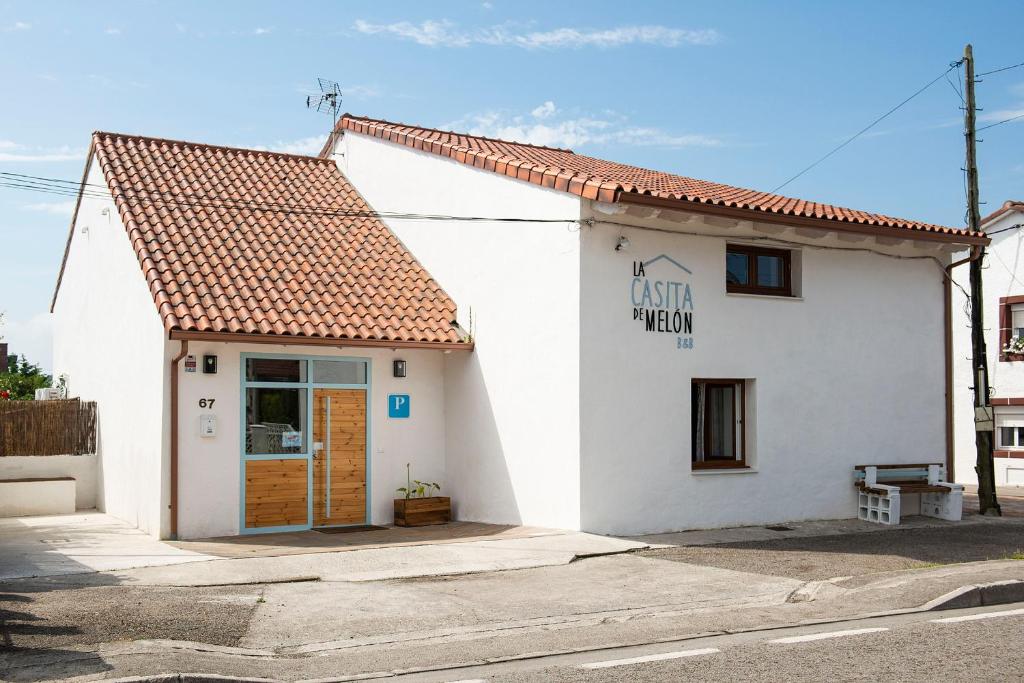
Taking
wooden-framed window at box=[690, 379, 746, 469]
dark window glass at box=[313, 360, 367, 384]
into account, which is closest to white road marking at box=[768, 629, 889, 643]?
wooden-framed window at box=[690, 379, 746, 469]

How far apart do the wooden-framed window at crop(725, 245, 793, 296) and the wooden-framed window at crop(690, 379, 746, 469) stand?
4.74ft

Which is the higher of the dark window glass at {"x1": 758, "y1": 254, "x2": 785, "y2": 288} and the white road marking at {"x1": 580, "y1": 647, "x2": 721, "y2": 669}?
the dark window glass at {"x1": 758, "y1": 254, "x2": 785, "y2": 288}

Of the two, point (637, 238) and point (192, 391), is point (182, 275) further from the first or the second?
point (637, 238)

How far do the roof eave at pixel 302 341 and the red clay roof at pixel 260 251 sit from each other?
6 cm

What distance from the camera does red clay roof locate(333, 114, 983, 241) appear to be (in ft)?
43.1

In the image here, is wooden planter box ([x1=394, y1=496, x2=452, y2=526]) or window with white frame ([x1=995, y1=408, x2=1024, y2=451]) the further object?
window with white frame ([x1=995, y1=408, x2=1024, y2=451])

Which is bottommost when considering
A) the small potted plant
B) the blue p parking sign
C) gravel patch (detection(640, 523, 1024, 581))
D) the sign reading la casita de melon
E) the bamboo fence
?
gravel patch (detection(640, 523, 1024, 581))

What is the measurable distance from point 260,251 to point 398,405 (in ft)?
10.7

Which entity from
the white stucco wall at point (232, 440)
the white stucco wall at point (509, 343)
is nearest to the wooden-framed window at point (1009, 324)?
the white stucco wall at point (509, 343)

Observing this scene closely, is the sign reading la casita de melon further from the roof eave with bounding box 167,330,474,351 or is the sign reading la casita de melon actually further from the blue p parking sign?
the blue p parking sign

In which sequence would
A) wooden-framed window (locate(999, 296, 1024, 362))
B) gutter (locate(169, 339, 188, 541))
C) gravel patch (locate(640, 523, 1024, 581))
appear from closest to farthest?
gravel patch (locate(640, 523, 1024, 581)) → gutter (locate(169, 339, 188, 541)) → wooden-framed window (locate(999, 296, 1024, 362))

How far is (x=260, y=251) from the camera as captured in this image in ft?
51.5

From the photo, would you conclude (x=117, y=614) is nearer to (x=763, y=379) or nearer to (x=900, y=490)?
(x=763, y=379)

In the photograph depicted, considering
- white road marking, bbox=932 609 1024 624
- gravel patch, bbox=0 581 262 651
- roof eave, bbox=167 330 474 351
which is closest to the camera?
gravel patch, bbox=0 581 262 651
